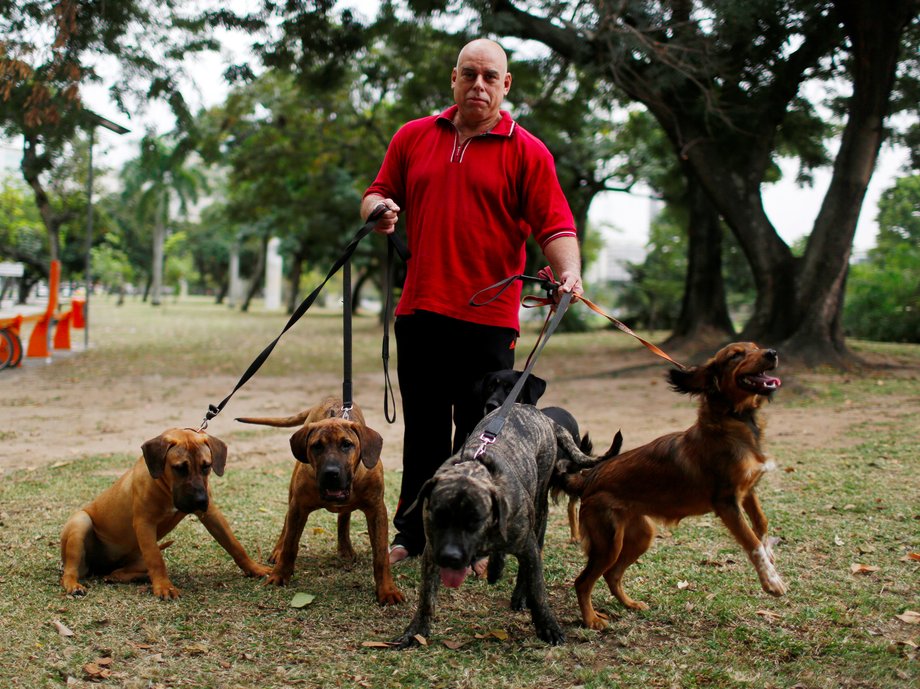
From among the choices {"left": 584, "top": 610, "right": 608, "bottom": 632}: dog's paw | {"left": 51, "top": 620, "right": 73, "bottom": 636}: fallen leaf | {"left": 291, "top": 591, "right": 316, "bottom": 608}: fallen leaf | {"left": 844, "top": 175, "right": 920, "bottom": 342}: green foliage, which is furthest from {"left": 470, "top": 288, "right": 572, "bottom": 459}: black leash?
{"left": 844, "top": 175, "right": 920, "bottom": 342}: green foliage

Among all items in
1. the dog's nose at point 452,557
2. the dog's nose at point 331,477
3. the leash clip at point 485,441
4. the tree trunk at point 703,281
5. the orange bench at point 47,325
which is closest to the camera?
the dog's nose at point 452,557

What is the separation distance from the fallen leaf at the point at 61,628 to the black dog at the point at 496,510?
1582 millimetres

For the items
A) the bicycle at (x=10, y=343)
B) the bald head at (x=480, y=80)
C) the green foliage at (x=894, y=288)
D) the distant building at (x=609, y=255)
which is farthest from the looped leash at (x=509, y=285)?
the distant building at (x=609, y=255)

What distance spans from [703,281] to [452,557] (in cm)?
1847

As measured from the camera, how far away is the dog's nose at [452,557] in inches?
134

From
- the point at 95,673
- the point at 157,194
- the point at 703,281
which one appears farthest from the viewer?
the point at 157,194

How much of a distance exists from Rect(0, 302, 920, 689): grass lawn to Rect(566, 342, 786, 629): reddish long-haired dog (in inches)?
15.0

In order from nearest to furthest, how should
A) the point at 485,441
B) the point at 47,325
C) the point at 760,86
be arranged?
the point at 485,441 < the point at 760,86 < the point at 47,325

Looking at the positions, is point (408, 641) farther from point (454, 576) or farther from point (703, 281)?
point (703, 281)

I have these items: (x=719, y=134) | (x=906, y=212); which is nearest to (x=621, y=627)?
(x=719, y=134)

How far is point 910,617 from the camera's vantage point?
13.7 ft

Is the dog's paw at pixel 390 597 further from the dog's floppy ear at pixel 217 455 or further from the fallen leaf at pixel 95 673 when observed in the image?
the fallen leaf at pixel 95 673

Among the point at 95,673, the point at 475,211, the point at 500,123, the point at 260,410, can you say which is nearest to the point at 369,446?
the point at 475,211

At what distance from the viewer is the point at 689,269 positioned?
2120 centimetres
